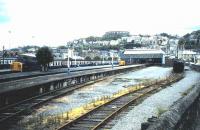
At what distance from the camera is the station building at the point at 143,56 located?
101500 mm

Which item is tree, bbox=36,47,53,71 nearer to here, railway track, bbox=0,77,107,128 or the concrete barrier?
railway track, bbox=0,77,107,128

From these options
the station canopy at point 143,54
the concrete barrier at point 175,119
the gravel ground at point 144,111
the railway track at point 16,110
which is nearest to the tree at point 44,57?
the railway track at point 16,110

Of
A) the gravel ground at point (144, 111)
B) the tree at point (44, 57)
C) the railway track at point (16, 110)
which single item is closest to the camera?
the gravel ground at point (144, 111)

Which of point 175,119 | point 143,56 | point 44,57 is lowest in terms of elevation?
point 175,119

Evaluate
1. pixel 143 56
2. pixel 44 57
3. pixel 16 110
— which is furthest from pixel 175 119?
pixel 143 56

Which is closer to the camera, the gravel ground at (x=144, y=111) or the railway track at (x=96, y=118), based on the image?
the railway track at (x=96, y=118)

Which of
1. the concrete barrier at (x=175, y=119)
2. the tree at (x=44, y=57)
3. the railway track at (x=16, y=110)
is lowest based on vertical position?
the railway track at (x=16, y=110)

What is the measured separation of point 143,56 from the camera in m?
110

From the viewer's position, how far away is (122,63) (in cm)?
8669

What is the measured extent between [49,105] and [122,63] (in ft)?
220

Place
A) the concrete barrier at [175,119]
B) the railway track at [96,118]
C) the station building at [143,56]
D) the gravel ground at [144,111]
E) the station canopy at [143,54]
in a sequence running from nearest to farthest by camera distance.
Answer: the concrete barrier at [175,119] < the railway track at [96,118] < the gravel ground at [144,111] < the station building at [143,56] < the station canopy at [143,54]

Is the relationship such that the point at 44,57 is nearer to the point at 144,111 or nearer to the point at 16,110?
the point at 16,110

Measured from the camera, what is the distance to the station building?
333 feet

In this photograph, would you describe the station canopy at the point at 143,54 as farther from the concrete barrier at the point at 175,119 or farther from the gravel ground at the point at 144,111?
the concrete barrier at the point at 175,119
